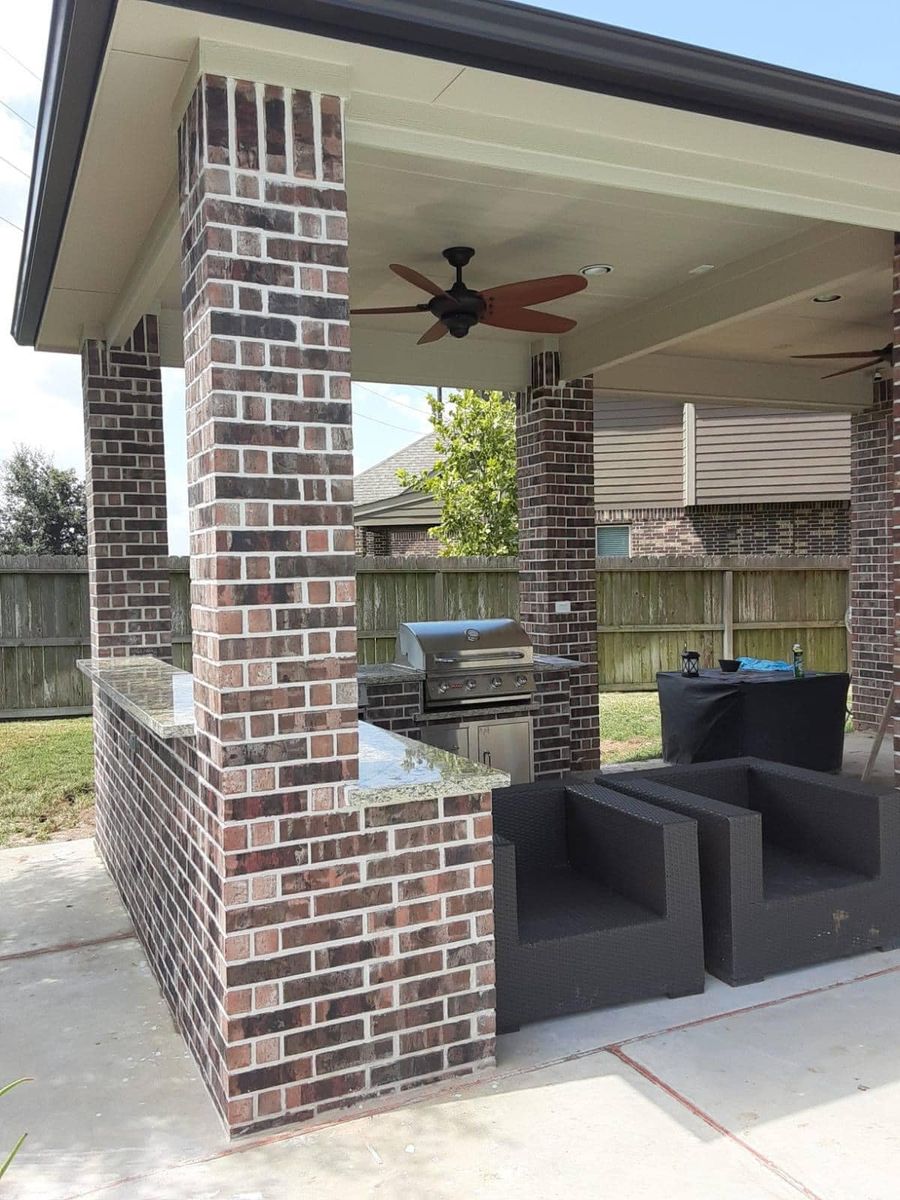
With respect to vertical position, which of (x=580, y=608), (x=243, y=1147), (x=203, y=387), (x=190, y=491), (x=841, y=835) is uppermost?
(x=203, y=387)

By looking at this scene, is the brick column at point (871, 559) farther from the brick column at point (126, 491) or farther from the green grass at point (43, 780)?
the green grass at point (43, 780)

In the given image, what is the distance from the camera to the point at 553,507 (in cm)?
663

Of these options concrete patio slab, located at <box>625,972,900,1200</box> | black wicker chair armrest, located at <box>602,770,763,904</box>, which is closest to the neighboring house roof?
black wicker chair armrest, located at <box>602,770,763,904</box>

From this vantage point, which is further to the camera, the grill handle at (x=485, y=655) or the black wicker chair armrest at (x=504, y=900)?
the grill handle at (x=485, y=655)

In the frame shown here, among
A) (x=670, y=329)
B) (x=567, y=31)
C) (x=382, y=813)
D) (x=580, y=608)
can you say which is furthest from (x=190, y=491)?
(x=580, y=608)

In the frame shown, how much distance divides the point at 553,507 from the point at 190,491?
13.7 ft

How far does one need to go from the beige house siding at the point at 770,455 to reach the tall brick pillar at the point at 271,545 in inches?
436

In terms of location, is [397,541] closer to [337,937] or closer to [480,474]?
[480,474]

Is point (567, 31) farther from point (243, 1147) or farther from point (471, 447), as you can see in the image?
point (471, 447)

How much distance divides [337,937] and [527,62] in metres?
2.38

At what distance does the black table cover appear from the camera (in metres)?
6.58

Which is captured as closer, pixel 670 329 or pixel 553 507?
pixel 670 329

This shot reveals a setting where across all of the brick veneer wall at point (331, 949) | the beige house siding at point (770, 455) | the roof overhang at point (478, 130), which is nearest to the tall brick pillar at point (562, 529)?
the roof overhang at point (478, 130)

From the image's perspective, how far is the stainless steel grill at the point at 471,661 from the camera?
231 inches
